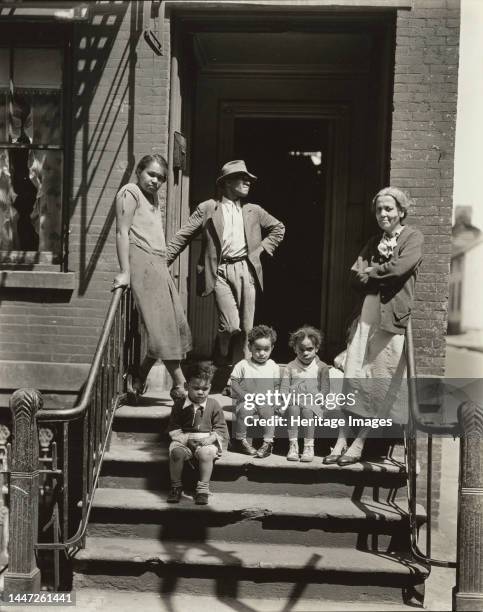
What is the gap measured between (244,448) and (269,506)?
0.52m

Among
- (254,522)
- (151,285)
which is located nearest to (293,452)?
(254,522)

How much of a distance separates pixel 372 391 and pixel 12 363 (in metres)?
3.12

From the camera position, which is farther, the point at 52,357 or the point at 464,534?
the point at 52,357

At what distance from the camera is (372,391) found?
5.07m

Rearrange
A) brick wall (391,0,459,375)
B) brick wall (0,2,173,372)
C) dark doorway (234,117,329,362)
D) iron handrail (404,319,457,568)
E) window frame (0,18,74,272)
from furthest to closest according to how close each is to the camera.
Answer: dark doorway (234,117,329,362)
window frame (0,18,74,272)
brick wall (0,2,173,372)
brick wall (391,0,459,375)
iron handrail (404,319,457,568)

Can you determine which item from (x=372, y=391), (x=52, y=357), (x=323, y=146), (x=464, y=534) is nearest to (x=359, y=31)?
(x=323, y=146)

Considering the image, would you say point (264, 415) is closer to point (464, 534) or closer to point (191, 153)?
point (464, 534)

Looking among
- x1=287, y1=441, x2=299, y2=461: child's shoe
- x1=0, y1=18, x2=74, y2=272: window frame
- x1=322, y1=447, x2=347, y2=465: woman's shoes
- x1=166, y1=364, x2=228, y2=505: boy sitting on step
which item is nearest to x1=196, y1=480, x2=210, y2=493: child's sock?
x1=166, y1=364, x2=228, y2=505: boy sitting on step

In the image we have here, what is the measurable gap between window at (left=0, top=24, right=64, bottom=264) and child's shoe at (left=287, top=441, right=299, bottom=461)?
2.85 m

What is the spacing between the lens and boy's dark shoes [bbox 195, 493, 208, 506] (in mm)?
4734

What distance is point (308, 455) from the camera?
5039mm

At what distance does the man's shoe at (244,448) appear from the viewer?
5.12m

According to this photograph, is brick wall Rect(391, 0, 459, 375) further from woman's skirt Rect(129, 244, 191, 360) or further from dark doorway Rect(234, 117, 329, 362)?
dark doorway Rect(234, 117, 329, 362)

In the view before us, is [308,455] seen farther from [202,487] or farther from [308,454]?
[202,487]
